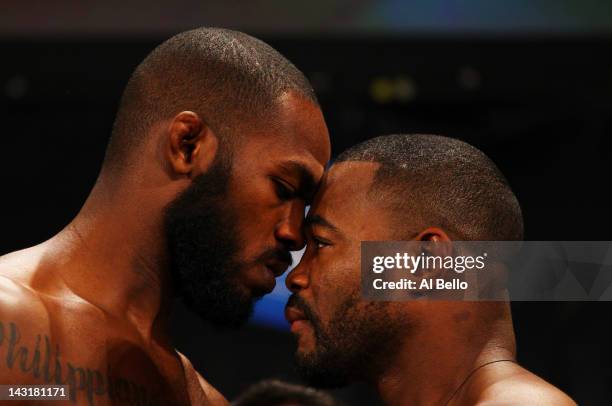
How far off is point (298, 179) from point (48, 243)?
53 centimetres

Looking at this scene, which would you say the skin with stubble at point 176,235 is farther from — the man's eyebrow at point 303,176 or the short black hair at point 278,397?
the short black hair at point 278,397

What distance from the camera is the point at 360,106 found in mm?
3893

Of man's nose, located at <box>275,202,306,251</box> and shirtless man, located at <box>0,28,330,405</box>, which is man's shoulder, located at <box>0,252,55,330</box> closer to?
shirtless man, located at <box>0,28,330,405</box>

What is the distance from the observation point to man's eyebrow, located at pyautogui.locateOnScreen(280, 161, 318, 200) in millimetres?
2041

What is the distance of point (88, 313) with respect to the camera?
6.45 ft

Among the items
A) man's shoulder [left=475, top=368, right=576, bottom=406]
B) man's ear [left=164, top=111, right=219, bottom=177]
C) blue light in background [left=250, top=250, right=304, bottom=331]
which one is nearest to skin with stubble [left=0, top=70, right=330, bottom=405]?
man's ear [left=164, top=111, right=219, bottom=177]

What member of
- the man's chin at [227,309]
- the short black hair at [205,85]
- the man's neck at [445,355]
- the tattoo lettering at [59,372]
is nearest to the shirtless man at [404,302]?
the man's neck at [445,355]

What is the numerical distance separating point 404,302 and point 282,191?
339mm

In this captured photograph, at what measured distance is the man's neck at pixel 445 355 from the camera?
202 cm

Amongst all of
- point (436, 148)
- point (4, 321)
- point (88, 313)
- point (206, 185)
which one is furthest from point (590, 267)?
point (4, 321)

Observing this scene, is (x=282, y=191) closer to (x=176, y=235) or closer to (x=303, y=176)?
(x=303, y=176)

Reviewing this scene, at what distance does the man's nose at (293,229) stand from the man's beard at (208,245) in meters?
0.09

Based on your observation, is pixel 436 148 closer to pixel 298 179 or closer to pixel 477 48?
pixel 298 179

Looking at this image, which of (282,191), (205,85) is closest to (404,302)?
(282,191)
